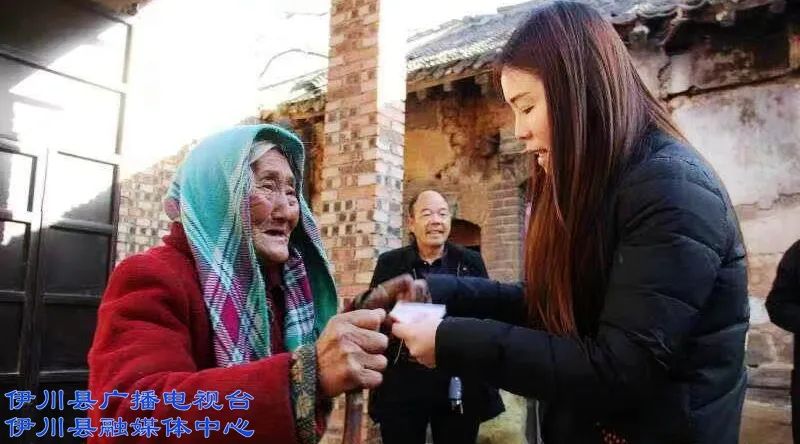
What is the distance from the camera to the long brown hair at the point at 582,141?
1.33m

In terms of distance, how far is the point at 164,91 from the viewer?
215 inches

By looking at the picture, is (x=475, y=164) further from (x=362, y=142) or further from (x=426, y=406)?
(x=426, y=406)

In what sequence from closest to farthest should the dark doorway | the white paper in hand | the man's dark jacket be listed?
1. the white paper in hand
2. the man's dark jacket
3. the dark doorway

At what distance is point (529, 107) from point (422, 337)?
57 centimetres

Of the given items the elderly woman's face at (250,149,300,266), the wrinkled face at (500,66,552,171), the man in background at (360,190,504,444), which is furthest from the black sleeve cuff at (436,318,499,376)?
the man in background at (360,190,504,444)

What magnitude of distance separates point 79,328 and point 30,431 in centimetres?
75

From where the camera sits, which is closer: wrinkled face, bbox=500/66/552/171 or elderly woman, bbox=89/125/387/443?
elderly woman, bbox=89/125/387/443

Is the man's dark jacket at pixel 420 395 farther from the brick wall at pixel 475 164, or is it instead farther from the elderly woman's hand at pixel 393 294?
the brick wall at pixel 475 164

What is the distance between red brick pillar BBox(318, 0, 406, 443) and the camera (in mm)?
4637

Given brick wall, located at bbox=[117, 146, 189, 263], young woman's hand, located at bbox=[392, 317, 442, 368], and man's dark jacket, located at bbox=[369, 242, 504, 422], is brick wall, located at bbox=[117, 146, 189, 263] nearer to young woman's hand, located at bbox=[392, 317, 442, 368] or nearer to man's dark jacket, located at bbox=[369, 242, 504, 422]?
man's dark jacket, located at bbox=[369, 242, 504, 422]

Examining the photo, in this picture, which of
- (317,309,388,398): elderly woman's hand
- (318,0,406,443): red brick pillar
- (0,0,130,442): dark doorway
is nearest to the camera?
(317,309,388,398): elderly woman's hand

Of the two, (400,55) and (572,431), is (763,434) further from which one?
(572,431)

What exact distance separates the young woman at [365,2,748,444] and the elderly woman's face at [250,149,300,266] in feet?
1.89

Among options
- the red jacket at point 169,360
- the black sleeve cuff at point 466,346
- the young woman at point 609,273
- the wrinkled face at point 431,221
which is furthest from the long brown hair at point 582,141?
the wrinkled face at point 431,221
